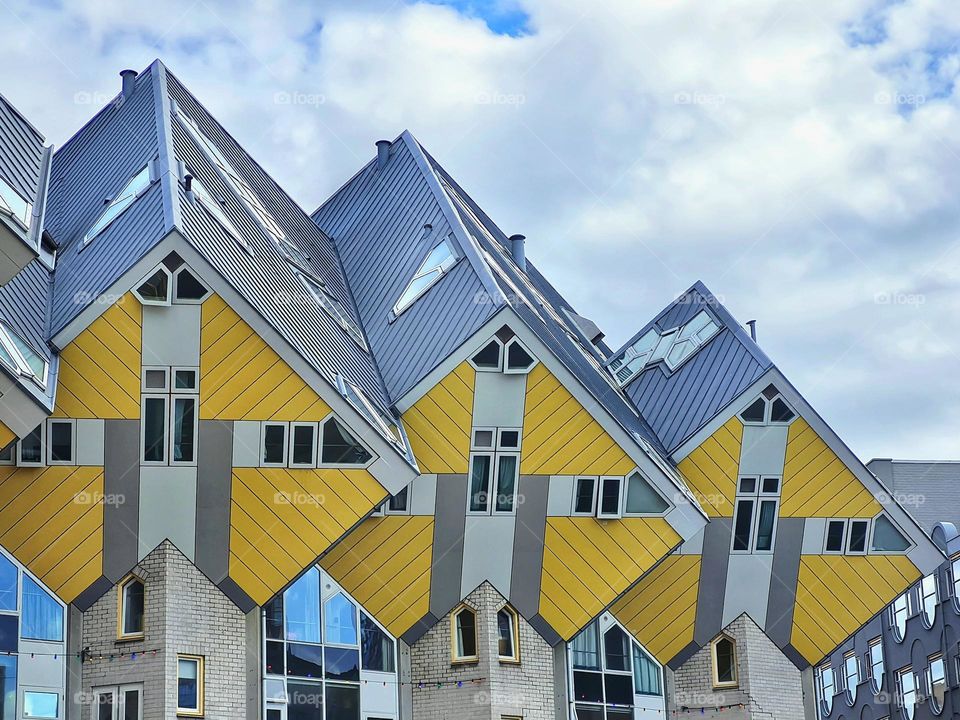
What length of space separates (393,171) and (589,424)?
15.0 m

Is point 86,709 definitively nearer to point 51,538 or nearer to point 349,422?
point 51,538

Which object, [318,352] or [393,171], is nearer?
[318,352]

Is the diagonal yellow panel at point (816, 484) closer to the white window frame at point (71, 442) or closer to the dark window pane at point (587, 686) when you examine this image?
the dark window pane at point (587, 686)

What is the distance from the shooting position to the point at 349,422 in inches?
1264

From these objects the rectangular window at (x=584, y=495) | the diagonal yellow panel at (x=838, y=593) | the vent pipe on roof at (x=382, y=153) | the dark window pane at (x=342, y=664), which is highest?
the vent pipe on roof at (x=382, y=153)

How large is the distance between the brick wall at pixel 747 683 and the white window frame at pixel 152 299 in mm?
16875

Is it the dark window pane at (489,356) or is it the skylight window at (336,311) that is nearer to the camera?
the dark window pane at (489,356)

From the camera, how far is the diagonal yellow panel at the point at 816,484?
39406mm

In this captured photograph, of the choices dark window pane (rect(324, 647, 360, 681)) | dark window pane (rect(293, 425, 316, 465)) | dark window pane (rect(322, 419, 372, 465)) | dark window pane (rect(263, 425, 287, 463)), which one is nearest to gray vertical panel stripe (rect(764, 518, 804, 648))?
dark window pane (rect(324, 647, 360, 681))

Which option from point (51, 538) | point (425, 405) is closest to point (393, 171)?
point (425, 405)

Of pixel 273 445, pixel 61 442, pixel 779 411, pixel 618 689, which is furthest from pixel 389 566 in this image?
pixel 779 411

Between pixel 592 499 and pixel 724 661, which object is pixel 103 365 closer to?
pixel 592 499

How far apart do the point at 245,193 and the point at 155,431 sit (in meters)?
12.0

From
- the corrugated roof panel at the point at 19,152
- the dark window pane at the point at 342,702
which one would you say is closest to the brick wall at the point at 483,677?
the dark window pane at the point at 342,702
